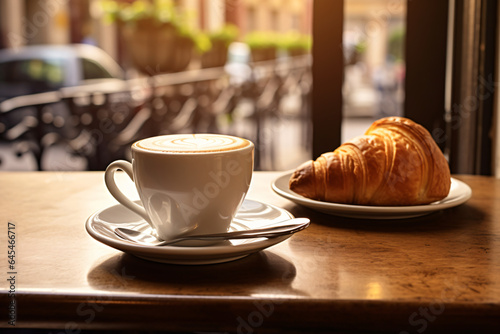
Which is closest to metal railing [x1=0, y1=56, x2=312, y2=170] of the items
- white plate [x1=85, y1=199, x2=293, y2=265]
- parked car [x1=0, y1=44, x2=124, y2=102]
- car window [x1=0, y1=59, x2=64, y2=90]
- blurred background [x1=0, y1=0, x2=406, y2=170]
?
blurred background [x1=0, y1=0, x2=406, y2=170]

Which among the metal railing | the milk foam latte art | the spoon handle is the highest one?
the milk foam latte art

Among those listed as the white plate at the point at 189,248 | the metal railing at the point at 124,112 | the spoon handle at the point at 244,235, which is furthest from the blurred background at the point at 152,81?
the spoon handle at the point at 244,235

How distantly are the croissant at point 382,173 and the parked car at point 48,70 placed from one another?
5479mm

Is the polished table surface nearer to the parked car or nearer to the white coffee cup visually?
the white coffee cup

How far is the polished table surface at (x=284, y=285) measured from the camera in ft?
1.93

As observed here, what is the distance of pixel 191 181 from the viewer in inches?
27.1

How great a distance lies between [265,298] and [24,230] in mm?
421

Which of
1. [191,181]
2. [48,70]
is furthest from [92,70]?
[191,181]

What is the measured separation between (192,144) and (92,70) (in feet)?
18.7

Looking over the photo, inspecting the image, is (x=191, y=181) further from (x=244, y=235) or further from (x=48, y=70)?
(x=48, y=70)

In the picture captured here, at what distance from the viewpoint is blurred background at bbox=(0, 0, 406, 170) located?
324 centimetres

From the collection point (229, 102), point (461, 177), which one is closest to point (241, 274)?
point (461, 177)

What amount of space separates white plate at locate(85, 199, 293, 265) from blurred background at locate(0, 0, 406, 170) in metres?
0.96

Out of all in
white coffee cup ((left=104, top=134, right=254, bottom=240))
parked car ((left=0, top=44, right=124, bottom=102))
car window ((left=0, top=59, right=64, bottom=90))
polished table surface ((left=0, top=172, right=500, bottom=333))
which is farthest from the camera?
car window ((left=0, top=59, right=64, bottom=90))
